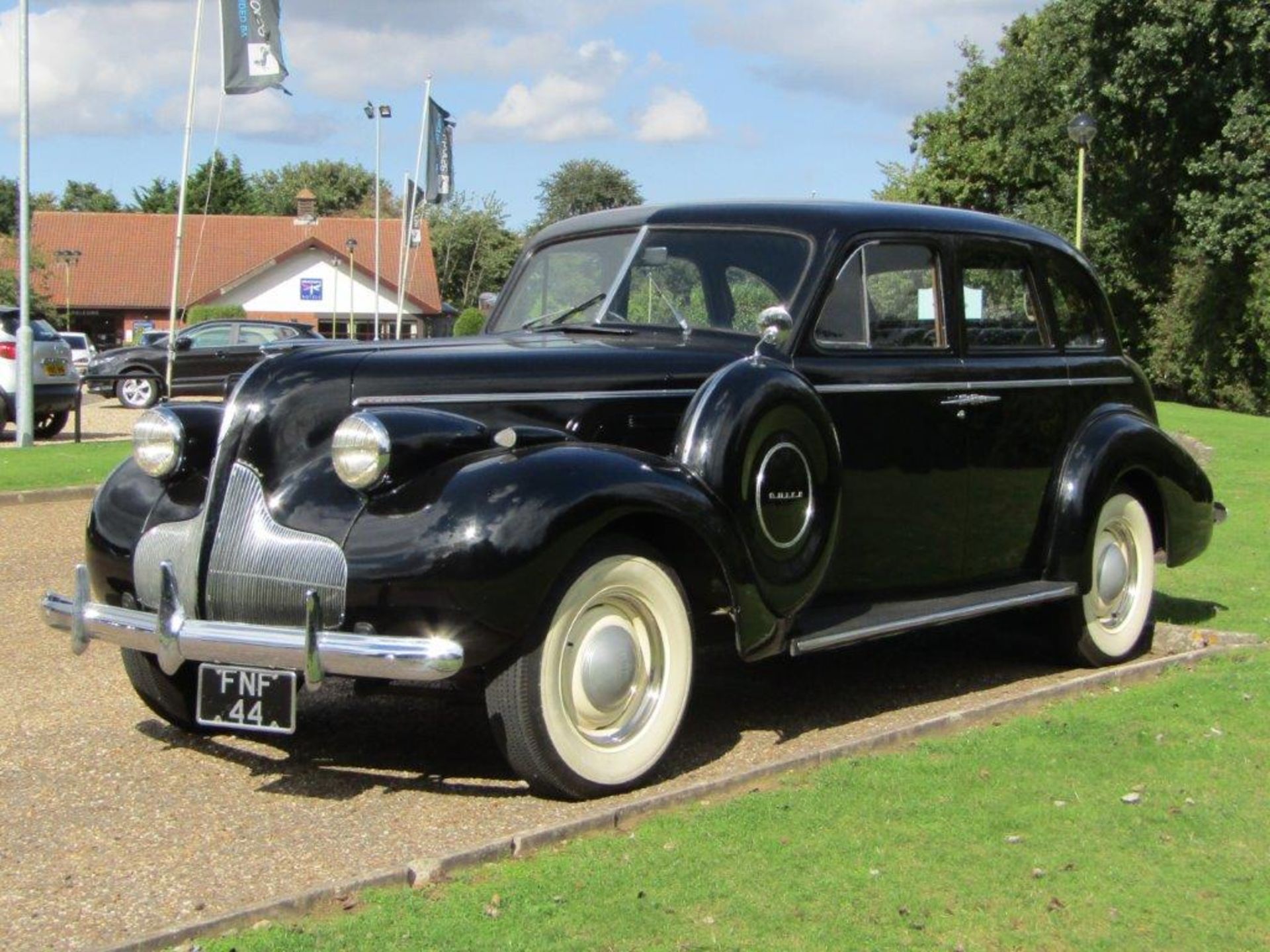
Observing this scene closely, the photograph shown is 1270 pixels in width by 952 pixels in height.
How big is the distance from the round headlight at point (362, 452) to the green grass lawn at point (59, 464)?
935cm

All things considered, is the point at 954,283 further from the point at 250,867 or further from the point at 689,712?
the point at 250,867

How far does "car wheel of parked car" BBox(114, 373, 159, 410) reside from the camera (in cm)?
3288

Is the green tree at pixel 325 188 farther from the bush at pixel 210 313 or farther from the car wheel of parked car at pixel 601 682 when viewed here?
the car wheel of parked car at pixel 601 682

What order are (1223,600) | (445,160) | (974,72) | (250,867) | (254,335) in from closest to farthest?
(250,867) < (1223,600) < (254,335) < (445,160) < (974,72)

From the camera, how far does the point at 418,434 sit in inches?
200

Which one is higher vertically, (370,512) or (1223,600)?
(370,512)

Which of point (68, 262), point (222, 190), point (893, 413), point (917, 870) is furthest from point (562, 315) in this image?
point (222, 190)

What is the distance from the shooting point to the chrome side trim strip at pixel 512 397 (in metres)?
5.36

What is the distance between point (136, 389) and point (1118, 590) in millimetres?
28737

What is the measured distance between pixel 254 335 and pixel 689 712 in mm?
26710

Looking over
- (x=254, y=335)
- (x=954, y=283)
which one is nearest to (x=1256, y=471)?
(x=954, y=283)

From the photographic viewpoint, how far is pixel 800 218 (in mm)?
6605

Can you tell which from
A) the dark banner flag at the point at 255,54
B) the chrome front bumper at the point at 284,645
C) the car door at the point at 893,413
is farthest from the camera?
the dark banner flag at the point at 255,54

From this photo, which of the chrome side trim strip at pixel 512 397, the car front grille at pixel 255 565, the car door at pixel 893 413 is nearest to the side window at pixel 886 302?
the car door at pixel 893 413
